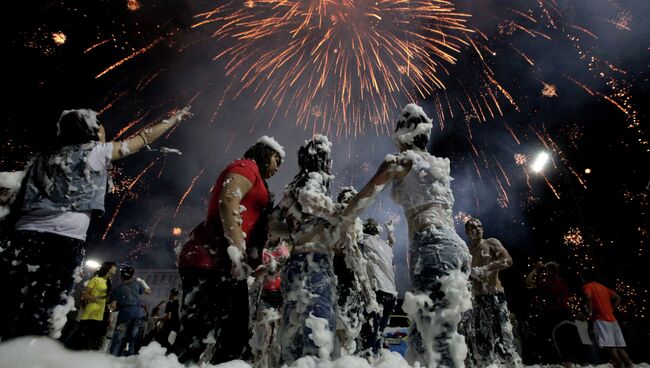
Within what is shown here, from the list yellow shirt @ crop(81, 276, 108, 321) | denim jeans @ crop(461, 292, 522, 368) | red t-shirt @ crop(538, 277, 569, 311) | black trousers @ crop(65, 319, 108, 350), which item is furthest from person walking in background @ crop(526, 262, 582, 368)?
black trousers @ crop(65, 319, 108, 350)

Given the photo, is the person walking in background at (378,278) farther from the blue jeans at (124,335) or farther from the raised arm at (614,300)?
the blue jeans at (124,335)

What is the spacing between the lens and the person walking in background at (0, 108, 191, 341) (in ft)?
7.13

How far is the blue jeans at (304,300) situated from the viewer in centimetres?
253

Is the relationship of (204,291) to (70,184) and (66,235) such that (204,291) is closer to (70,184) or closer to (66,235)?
(66,235)

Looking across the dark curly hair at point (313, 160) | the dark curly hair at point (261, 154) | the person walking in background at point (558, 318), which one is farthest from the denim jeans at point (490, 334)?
the dark curly hair at point (261, 154)

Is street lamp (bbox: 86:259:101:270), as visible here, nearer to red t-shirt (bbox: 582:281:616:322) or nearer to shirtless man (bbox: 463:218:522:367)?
shirtless man (bbox: 463:218:522:367)

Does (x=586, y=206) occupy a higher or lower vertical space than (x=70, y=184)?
higher

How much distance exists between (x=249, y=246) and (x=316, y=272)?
0.60m

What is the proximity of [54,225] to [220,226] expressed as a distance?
46.6 inches

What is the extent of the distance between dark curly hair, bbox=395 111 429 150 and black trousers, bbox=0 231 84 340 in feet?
10.6

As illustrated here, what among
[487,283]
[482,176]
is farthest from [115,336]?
[482,176]

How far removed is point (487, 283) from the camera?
5.24 meters

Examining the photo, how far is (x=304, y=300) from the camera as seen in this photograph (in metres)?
2.60

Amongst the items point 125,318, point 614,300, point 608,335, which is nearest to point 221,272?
point 125,318
